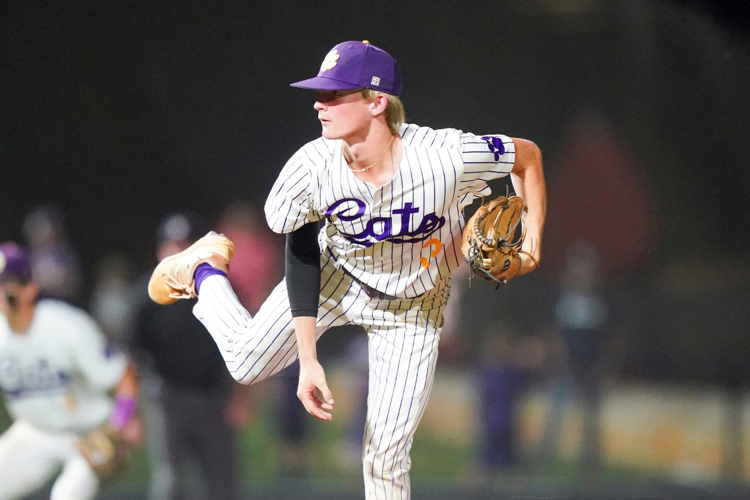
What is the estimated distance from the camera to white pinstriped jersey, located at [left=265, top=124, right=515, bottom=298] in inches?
78.9

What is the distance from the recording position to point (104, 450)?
3420 millimetres

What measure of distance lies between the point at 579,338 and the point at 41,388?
2245 mm

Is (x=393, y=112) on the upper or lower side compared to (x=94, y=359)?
upper

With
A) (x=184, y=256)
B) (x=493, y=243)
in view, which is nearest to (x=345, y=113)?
(x=493, y=243)

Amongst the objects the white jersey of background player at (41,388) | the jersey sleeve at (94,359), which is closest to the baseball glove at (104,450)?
the white jersey of background player at (41,388)

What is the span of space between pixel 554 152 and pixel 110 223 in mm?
1941

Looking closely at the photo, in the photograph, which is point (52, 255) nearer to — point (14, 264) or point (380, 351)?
point (14, 264)

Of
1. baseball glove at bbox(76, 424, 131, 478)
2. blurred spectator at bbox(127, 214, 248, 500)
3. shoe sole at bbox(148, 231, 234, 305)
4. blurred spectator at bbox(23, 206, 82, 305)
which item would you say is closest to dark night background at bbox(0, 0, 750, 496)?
blurred spectator at bbox(23, 206, 82, 305)

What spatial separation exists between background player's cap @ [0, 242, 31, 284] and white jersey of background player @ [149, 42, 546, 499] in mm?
1263

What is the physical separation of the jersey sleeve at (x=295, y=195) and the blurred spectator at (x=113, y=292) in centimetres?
176

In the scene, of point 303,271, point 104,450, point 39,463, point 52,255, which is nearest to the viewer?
point 303,271

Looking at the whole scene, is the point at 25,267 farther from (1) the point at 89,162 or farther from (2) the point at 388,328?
(2) the point at 388,328

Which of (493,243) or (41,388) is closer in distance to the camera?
(493,243)

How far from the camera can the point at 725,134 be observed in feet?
12.1
